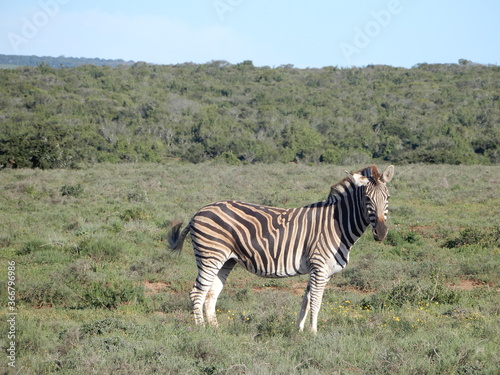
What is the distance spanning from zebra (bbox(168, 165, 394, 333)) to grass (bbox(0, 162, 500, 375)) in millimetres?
542

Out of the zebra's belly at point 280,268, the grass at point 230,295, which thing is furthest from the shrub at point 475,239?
the zebra's belly at point 280,268

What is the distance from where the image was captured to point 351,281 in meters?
11.5

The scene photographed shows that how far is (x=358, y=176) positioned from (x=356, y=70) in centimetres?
8206

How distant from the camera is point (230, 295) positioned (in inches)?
408

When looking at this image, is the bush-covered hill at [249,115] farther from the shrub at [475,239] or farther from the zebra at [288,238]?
the zebra at [288,238]

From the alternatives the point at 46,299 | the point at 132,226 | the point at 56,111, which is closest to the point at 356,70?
the point at 56,111

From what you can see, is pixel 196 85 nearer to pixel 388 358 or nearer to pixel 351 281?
pixel 351 281

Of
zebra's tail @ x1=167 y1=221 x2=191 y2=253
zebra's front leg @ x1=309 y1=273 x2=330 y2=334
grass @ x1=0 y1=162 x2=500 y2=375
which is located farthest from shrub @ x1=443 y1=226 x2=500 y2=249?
zebra's tail @ x1=167 y1=221 x2=191 y2=253

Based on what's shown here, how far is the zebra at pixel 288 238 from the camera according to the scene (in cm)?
757

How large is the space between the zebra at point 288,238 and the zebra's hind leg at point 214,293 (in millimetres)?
13

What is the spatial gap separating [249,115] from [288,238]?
173 feet

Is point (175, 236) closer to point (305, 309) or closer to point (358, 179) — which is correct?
point (305, 309)

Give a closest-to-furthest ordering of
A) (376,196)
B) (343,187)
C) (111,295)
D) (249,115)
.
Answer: (376,196)
(343,187)
(111,295)
(249,115)

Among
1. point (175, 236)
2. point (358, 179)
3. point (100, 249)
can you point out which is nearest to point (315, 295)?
point (358, 179)
